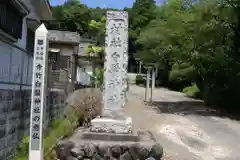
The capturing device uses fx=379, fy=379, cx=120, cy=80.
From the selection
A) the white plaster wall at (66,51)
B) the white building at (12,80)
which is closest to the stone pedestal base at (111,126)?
the white building at (12,80)

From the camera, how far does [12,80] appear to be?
8953mm

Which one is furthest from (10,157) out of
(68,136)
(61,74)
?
(61,74)

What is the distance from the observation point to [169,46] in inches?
893

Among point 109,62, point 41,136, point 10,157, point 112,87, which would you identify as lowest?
point 10,157

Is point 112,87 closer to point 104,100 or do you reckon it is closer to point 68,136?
point 104,100

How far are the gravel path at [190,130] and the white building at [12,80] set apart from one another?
4736 mm

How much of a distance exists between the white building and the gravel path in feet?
15.5

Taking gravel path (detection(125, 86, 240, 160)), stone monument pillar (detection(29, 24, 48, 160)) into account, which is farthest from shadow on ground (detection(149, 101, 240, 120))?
stone monument pillar (detection(29, 24, 48, 160))

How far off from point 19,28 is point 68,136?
453 centimetres

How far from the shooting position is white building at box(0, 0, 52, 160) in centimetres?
792

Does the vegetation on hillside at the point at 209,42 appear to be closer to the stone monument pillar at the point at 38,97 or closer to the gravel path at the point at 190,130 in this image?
the gravel path at the point at 190,130

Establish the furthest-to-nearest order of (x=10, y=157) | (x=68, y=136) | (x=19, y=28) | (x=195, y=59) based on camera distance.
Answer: (x=195, y=59) → (x=19, y=28) → (x=68, y=136) → (x=10, y=157)

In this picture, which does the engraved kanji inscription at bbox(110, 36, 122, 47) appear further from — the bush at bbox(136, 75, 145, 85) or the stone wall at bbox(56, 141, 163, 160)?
the bush at bbox(136, 75, 145, 85)

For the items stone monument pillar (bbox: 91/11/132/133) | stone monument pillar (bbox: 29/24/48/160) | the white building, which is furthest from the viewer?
stone monument pillar (bbox: 91/11/132/133)
